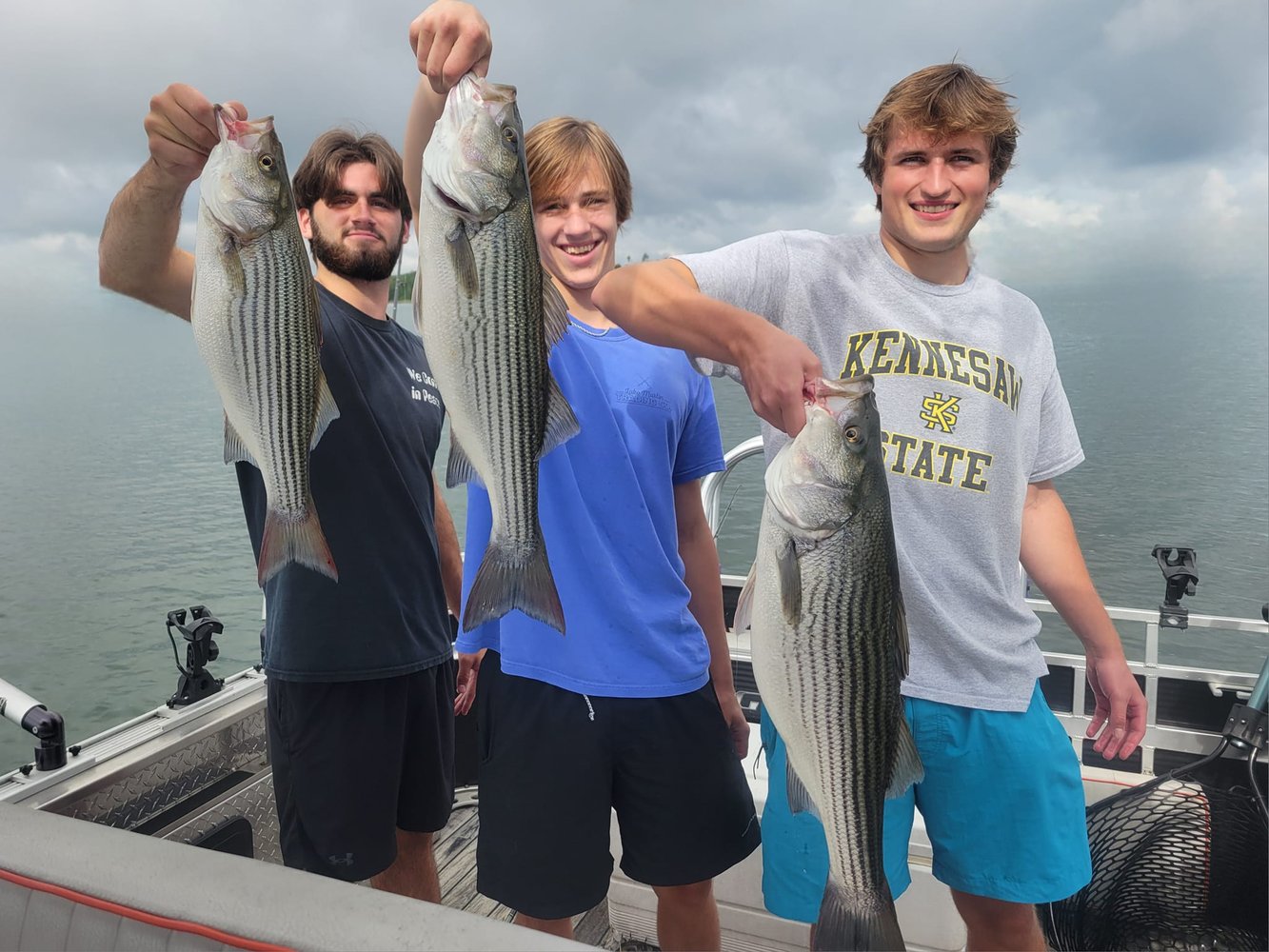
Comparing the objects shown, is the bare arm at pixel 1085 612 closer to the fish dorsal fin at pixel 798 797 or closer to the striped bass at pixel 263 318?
the fish dorsal fin at pixel 798 797

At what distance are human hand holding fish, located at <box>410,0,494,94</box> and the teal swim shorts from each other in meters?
1.58

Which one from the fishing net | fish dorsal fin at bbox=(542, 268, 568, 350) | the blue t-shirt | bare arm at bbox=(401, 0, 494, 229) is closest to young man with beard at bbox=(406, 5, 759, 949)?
the blue t-shirt

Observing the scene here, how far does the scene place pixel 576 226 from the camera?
226 cm

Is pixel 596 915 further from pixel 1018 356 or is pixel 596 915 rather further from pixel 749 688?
pixel 1018 356

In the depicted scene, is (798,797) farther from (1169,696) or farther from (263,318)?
(1169,696)

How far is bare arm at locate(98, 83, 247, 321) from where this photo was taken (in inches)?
55.9

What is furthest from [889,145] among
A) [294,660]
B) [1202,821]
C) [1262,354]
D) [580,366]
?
[1262,354]

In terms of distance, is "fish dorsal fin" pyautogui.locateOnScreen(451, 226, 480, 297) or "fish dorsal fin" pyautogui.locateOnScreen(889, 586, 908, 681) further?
"fish dorsal fin" pyautogui.locateOnScreen(889, 586, 908, 681)

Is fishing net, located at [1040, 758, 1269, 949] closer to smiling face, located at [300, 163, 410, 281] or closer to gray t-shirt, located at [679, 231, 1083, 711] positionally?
gray t-shirt, located at [679, 231, 1083, 711]

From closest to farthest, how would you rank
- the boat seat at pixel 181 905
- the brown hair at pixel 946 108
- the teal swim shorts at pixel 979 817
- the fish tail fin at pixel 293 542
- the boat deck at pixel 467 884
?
the boat seat at pixel 181 905 → the fish tail fin at pixel 293 542 → the brown hair at pixel 946 108 → the teal swim shorts at pixel 979 817 → the boat deck at pixel 467 884

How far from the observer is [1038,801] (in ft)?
6.35

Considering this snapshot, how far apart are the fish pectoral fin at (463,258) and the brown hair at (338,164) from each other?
146 cm

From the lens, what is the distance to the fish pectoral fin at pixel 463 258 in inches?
53.4

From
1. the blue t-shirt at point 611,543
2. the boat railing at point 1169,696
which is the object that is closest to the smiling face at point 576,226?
the blue t-shirt at point 611,543
